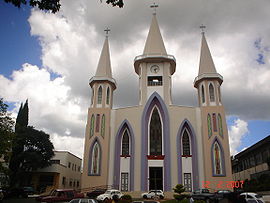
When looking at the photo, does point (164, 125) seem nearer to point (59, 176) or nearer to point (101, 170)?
point (101, 170)

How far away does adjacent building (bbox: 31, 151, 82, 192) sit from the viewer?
34.9 m

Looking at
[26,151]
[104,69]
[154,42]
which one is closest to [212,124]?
[154,42]

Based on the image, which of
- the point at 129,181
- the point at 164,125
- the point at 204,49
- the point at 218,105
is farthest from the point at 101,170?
the point at 204,49

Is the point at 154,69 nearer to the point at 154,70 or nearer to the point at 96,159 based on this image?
the point at 154,70

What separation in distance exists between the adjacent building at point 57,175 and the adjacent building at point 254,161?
25.3 meters

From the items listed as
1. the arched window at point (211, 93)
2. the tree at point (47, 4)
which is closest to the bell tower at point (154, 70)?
the arched window at point (211, 93)

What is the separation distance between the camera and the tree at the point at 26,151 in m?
31.3

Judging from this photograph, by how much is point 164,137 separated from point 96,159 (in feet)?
26.3

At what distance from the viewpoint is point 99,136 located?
30656mm

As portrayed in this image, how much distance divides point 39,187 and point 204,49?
1114 inches

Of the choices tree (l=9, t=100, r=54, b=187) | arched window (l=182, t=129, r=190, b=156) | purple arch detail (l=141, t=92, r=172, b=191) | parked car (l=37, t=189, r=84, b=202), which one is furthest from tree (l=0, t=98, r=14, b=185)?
arched window (l=182, t=129, r=190, b=156)

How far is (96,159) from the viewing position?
29969 millimetres

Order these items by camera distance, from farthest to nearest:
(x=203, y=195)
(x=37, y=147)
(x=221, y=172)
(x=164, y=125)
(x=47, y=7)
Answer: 1. (x=37, y=147)
2. (x=164, y=125)
3. (x=221, y=172)
4. (x=203, y=195)
5. (x=47, y=7)

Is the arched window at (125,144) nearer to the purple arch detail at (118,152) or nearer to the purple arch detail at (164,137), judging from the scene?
the purple arch detail at (118,152)
